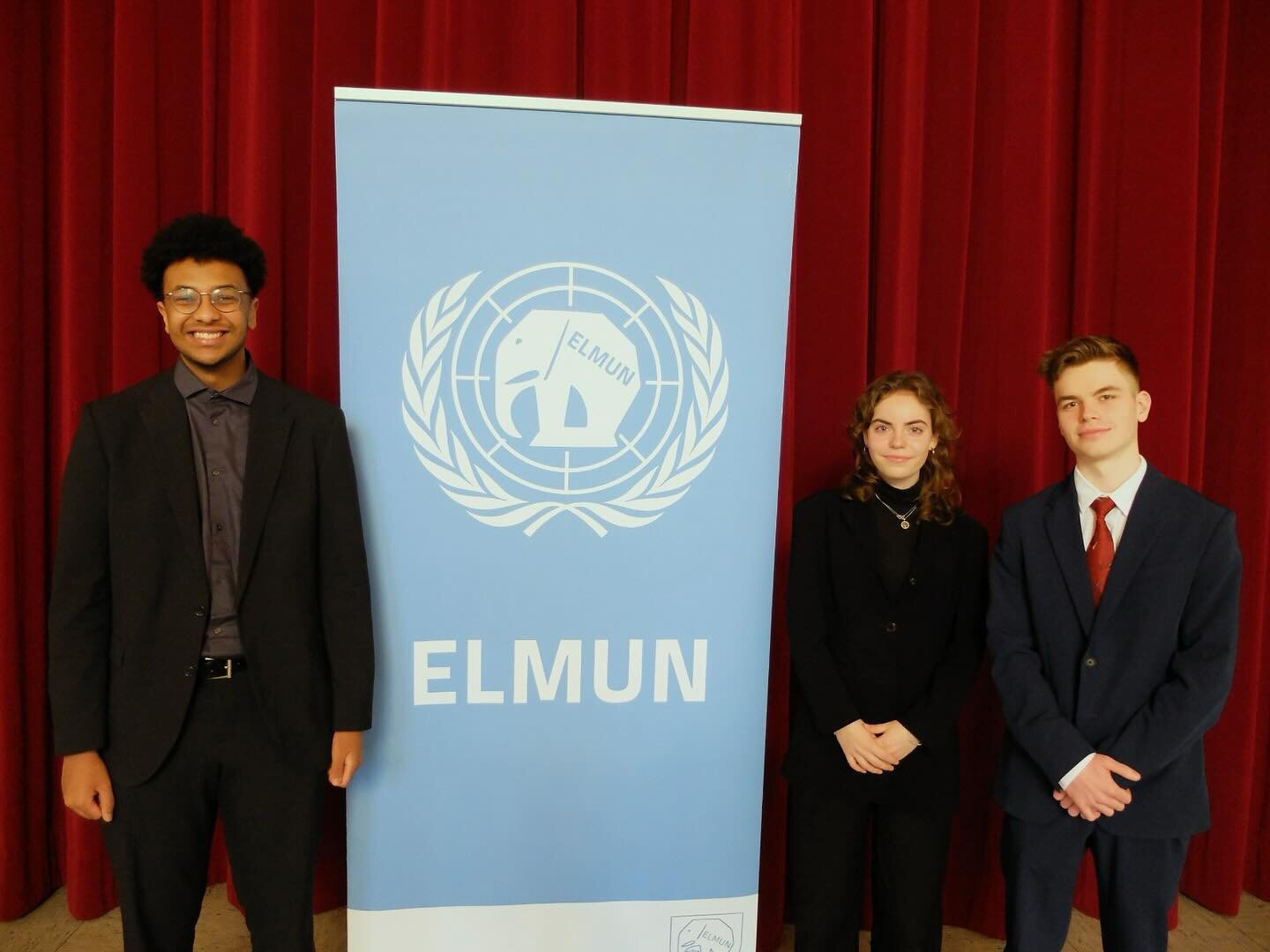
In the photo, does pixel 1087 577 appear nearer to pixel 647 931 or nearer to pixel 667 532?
pixel 667 532

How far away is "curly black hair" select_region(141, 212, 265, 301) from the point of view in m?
1.56

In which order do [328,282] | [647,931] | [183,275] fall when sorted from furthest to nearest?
[328,282], [647,931], [183,275]

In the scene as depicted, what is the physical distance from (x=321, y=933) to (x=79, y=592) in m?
1.33

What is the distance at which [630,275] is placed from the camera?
1.74 meters

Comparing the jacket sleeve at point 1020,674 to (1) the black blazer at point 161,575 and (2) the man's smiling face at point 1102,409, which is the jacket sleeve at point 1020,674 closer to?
(2) the man's smiling face at point 1102,409

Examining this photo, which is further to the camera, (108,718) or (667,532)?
(667,532)

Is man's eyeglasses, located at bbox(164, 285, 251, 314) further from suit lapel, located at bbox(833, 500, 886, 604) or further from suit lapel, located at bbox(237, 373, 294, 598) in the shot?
suit lapel, located at bbox(833, 500, 886, 604)

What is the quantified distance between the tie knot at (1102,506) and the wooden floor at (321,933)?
1398 millimetres

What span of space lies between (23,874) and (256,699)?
141 centimetres

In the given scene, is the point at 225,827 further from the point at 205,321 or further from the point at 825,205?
the point at 825,205

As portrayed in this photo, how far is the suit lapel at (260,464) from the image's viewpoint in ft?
5.06

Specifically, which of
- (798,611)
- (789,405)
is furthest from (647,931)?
(789,405)

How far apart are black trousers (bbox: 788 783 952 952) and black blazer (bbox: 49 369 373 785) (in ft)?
3.46

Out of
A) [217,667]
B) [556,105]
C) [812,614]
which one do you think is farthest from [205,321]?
[812,614]
